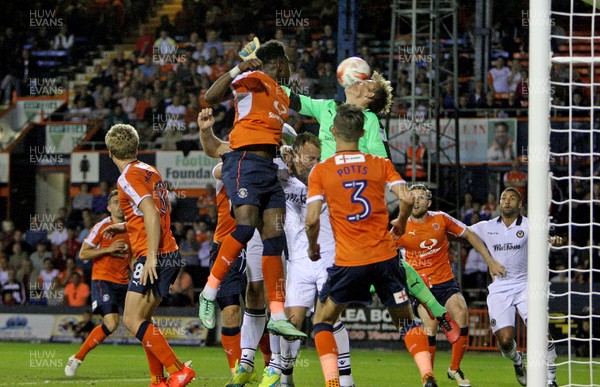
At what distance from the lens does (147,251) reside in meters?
8.64

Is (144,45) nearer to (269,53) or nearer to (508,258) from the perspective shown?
(508,258)

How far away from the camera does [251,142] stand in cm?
900

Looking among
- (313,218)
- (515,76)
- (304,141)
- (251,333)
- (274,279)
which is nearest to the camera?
(313,218)

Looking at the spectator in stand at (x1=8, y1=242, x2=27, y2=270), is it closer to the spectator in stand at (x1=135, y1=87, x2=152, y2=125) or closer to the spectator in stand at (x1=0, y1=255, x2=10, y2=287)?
the spectator in stand at (x1=0, y1=255, x2=10, y2=287)

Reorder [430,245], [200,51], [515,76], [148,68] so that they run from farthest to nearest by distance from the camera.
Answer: [148,68]
[200,51]
[515,76]
[430,245]

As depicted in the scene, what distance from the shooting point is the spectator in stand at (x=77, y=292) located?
2017 cm

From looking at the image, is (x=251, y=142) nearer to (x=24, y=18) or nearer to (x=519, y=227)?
(x=519, y=227)

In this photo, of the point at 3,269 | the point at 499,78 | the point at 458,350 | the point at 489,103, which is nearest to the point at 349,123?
the point at 458,350

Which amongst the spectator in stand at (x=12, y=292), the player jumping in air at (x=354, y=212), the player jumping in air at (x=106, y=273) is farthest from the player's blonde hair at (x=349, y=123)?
the spectator in stand at (x=12, y=292)

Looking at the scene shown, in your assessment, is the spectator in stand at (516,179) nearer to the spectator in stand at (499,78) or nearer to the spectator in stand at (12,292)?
the spectator in stand at (499,78)

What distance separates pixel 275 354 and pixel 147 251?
1.80m

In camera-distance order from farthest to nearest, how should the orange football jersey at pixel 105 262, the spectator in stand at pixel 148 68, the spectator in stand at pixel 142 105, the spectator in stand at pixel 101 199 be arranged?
the spectator in stand at pixel 148 68
the spectator in stand at pixel 142 105
the spectator in stand at pixel 101 199
the orange football jersey at pixel 105 262

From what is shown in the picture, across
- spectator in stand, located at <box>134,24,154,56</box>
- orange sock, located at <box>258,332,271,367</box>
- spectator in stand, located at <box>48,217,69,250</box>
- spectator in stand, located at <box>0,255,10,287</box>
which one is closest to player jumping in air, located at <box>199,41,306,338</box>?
orange sock, located at <box>258,332,271,367</box>

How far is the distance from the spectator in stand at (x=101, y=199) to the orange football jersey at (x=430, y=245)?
11.8 m
